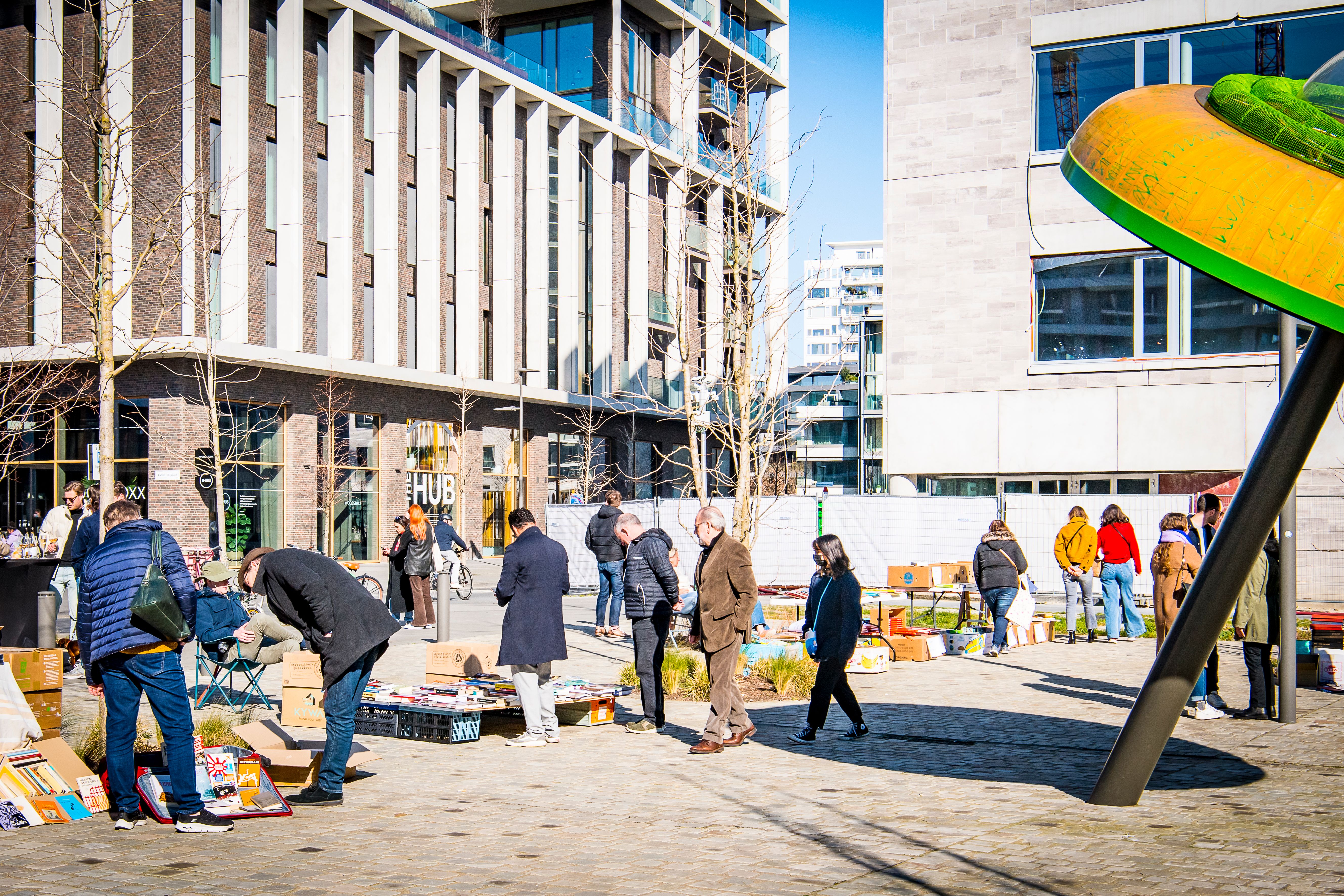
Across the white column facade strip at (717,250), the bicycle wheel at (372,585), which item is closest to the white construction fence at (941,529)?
the white column facade strip at (717,250)

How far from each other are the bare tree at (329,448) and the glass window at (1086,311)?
65.6ft

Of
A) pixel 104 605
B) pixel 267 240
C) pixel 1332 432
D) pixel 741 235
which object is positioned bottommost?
pixel 104 605

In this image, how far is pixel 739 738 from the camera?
1007 centimetres

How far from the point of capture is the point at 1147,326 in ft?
80.5

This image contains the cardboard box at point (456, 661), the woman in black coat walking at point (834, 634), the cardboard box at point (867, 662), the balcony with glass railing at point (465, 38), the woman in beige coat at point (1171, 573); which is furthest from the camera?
the balcony with glass railing at point (465, 38)

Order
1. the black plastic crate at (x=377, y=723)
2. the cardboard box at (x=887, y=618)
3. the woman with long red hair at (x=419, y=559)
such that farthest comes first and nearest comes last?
1. the woman with long red hair at (x=419, y=559)
2. the cardboard box at (x=887, y=618)
3. the black plastic crate at (x=377, y=723)

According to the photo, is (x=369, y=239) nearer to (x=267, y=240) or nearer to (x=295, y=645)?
(x=267, y=240)

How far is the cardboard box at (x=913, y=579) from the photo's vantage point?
1856 centimetres

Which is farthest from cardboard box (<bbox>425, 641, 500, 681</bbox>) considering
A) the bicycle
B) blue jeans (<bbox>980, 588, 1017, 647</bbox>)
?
the bicycle

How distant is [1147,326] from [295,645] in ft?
61.2

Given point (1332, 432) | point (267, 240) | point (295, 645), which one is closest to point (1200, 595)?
point (295, 645)

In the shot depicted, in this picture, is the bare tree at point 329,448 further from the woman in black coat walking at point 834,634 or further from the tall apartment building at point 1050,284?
the woman in black coat walking at point 834,634

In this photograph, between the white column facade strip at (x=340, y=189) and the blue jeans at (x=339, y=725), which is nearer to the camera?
the blue jeans at (x=339, y=725)

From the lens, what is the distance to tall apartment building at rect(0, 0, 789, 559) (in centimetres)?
3142
